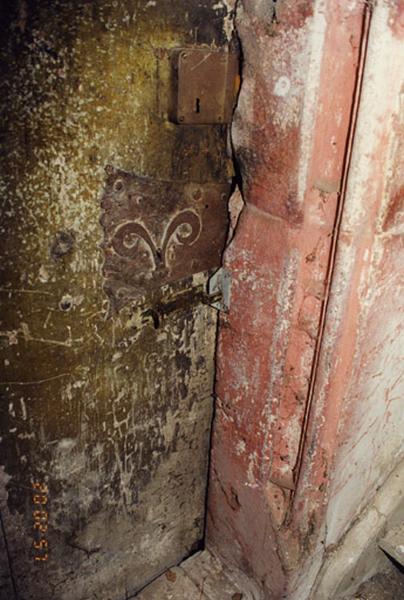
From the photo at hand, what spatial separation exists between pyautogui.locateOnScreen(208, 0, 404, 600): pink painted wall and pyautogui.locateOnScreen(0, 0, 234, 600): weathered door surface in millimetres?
102

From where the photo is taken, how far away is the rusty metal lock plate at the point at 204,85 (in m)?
1.11

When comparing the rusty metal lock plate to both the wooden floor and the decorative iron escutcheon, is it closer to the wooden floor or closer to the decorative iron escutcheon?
the decorative iron escutcheon

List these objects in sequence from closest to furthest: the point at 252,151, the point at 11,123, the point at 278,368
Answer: the point at 11,123
the point at 252,151
the point at 278,368

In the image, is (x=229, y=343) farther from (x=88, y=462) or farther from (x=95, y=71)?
(x=95, y=71)

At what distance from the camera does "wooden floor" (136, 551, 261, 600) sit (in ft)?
5.87

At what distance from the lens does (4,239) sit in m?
1.03

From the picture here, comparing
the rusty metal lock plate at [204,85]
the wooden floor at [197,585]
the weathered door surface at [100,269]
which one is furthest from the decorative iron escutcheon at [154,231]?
the wooden floor at [197,585]

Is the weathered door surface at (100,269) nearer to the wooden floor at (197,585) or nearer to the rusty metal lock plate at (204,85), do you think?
the rusty metal lock plate at (204,85)

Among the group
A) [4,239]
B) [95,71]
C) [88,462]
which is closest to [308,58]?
[95,71]

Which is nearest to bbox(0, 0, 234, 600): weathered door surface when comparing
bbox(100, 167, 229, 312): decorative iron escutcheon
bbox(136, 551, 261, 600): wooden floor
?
bbox(100, 167, 229, 312): decorative iron escutcheon

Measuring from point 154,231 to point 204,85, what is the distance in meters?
0.34

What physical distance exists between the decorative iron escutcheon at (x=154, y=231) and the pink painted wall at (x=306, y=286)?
80 mm

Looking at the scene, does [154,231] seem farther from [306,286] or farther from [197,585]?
[197,585]

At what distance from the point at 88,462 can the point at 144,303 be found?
468 mm
